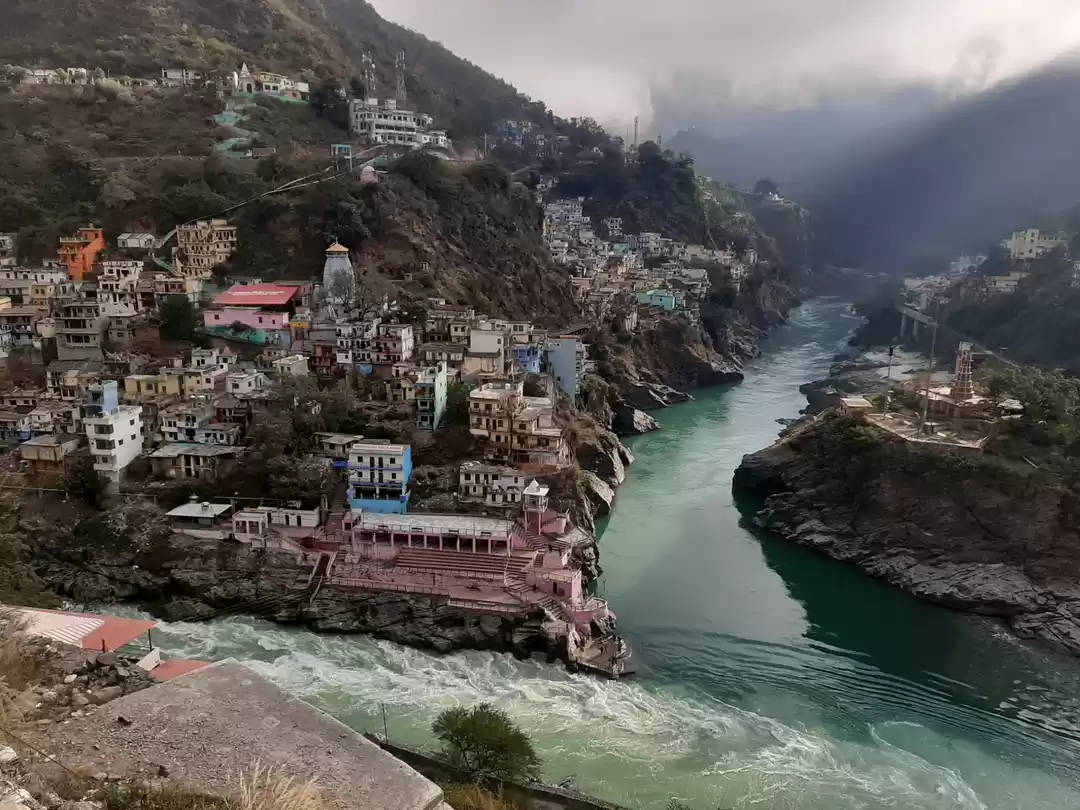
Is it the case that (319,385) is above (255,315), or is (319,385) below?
below

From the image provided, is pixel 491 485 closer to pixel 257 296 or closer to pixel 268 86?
pixel 257 296

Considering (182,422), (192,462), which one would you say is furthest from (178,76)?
(192,462)

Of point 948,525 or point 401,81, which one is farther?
point 401,81

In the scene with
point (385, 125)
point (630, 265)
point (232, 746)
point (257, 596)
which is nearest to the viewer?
point (232, 746)

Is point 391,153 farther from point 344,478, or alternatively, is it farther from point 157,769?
point 157,769

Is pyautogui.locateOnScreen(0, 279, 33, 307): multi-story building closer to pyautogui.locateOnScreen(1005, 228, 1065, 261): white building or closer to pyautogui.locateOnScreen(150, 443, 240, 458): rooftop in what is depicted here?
pyautogui.locateOnScreen(150, 443, 240, 458): rooftop

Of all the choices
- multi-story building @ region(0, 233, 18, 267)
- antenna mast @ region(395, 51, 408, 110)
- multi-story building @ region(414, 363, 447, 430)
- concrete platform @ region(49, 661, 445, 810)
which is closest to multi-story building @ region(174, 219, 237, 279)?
multi-story building @ region(0, 233, 18, 267)
